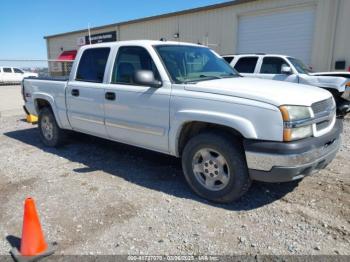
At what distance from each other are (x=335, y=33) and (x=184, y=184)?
11.1 metres

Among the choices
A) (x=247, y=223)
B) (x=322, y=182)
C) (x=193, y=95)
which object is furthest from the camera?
(x=322, y=182)

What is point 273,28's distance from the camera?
13.8 m

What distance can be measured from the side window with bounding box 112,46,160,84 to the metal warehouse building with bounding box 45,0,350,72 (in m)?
9.09

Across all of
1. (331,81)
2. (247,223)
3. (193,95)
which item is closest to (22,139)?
(193,95)

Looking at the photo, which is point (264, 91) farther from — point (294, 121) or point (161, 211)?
point (161, 211)

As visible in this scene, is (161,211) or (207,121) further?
(161,211)

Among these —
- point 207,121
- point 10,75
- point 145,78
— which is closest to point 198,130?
point 207,121

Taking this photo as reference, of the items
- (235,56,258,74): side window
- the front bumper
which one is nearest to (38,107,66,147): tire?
the front bumper

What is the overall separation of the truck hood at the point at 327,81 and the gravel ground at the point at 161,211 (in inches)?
141

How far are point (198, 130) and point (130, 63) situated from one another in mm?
1451

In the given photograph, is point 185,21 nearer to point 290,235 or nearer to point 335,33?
point 335,33

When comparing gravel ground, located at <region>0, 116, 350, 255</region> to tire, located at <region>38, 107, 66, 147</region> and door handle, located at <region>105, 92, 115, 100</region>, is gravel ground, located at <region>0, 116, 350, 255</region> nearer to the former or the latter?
tire, located at <region>38, 107, 66, 147</region>

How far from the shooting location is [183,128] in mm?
3668

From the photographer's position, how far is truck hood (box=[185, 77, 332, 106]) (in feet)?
9.87
